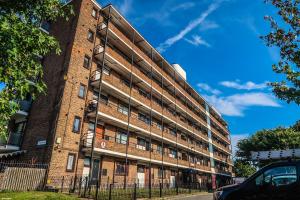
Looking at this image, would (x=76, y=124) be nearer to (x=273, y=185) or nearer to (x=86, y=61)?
(x=86, y=61)

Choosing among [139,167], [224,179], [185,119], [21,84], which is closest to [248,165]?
[224,179]

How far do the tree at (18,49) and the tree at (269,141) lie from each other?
1888 inches

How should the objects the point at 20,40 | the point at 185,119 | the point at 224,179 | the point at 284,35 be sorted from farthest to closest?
the point at 224,179
the point at 185,119
the point at 284,35
the point at 20,40

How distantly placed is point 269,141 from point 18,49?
53448 mm

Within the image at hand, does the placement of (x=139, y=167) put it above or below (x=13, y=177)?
above

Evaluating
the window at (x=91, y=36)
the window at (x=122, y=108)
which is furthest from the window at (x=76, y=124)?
A: the window at (x=91, y=36)

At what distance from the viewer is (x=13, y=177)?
48.5ft

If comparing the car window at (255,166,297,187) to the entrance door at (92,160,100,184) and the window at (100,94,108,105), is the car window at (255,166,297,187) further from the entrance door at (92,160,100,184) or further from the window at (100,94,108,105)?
the window at (100,94,108,105)

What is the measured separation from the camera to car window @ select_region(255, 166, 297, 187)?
6.37m

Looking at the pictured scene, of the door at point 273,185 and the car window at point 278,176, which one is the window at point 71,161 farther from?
the car window at point 278,176

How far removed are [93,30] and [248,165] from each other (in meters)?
43.8

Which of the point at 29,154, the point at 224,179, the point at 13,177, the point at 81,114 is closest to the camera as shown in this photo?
the point at 13,177

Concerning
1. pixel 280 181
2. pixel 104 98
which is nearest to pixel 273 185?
pixel 280 181

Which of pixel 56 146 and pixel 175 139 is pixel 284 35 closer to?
pixel 56 146
